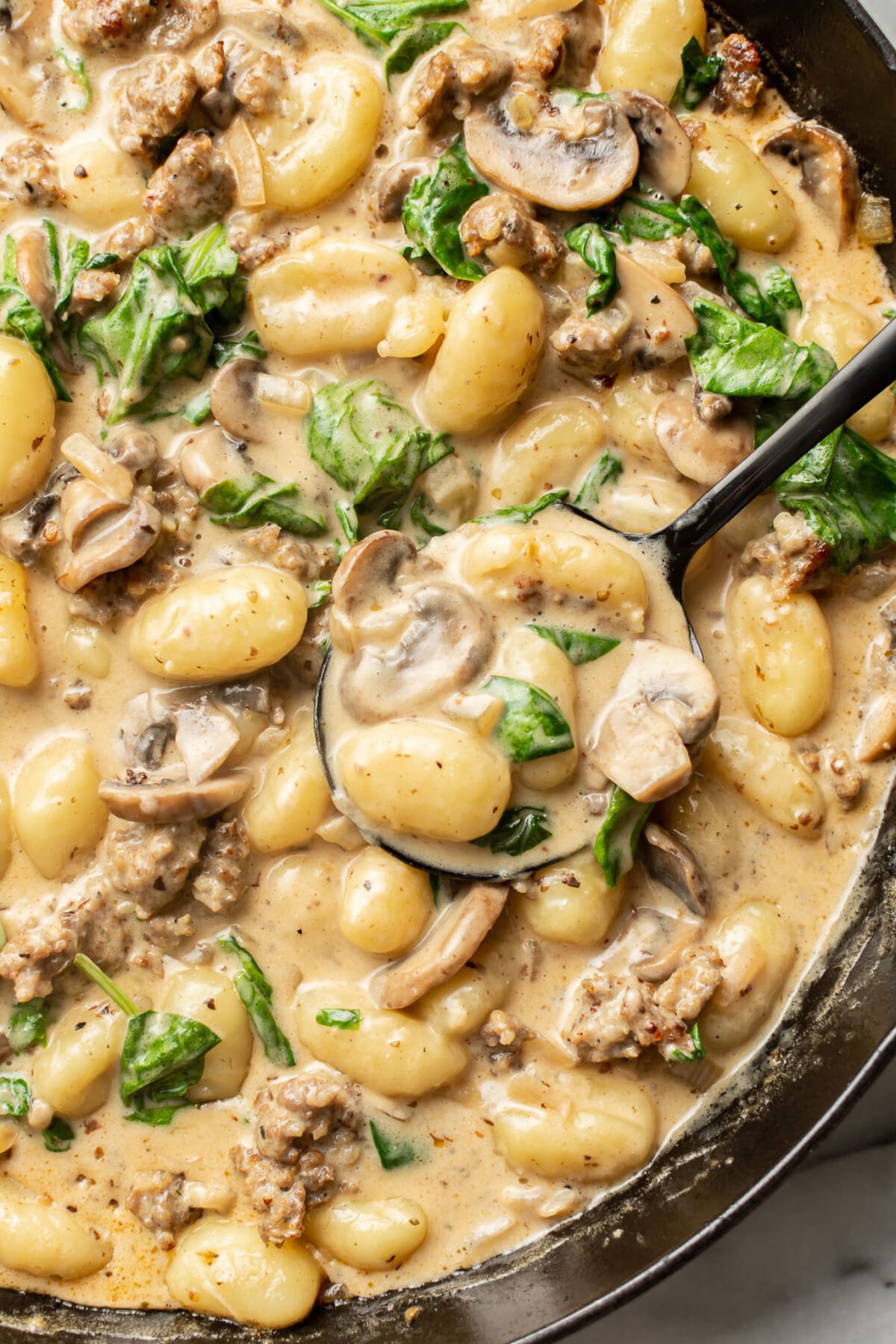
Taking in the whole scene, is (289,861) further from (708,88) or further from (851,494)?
(708,88)

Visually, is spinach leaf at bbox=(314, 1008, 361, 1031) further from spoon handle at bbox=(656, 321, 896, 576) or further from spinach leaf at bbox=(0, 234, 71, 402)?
spinach leaf at bbox=(0, 234, 71, 402)

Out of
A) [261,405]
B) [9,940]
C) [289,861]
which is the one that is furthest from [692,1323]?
[261,405]

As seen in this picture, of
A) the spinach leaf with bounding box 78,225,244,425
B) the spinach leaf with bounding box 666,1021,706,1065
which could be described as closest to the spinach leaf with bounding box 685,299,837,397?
the spinach leaf with bounding box 78,225,244,425

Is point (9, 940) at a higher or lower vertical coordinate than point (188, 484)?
lower

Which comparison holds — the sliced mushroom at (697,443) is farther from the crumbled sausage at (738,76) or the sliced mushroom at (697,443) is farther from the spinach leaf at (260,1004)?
the spinach leaf at (260,1004)

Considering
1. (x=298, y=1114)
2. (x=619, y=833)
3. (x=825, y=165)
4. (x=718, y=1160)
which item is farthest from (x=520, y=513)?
(x=718, y=1160)

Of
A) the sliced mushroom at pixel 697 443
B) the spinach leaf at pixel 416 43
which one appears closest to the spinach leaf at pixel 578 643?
the sliced mushroom at pixel 697 443

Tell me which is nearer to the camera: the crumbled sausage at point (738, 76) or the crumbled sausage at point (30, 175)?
the crumbled sausage at point (30, 175)
